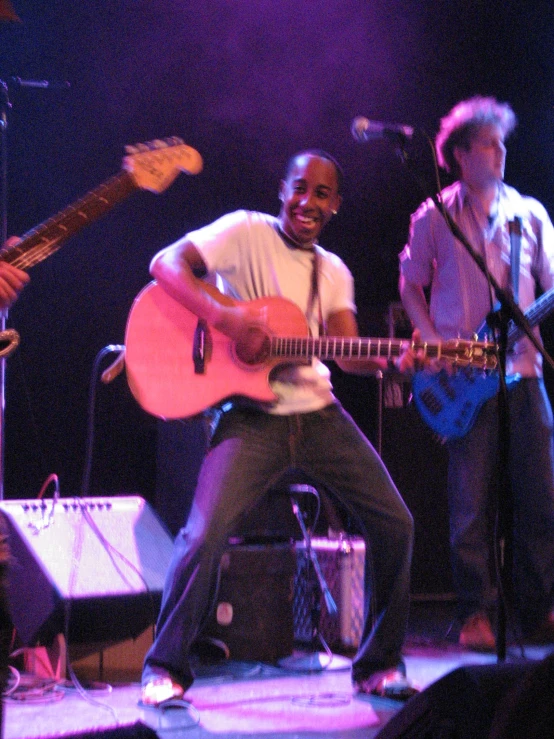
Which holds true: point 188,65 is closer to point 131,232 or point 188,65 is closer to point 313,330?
point 131,232

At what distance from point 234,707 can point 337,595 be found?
48.0 inches

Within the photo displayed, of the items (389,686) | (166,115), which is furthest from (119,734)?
(166,115)

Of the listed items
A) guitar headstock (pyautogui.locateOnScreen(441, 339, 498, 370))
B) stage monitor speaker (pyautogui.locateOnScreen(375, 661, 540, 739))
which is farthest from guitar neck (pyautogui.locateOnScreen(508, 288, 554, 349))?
stage monitor speaker (pyautogui.locateOnScreen(375, 661, 540, 739))

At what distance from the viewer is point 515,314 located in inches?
119

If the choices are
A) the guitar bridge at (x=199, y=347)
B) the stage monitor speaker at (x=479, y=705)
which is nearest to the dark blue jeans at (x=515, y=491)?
the guitar bridge at (x=199, y=347)

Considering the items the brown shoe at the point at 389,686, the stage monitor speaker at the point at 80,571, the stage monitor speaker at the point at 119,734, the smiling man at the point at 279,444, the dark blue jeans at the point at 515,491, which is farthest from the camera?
the dark blue jeans at the point at 515,491

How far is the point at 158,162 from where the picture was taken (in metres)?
3.38

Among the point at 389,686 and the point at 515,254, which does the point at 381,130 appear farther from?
the point at 389,686

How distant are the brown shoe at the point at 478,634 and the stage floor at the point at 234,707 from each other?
50mm

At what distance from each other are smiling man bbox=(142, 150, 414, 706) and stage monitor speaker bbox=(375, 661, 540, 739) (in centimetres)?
148

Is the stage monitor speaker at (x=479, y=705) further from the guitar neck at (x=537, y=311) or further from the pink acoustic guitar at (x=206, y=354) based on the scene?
the guitar neck at (x=537, y=311)

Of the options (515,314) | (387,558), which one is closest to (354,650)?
(387,558)

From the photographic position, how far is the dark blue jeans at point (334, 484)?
335 centimetres

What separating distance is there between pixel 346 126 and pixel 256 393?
11.4ft
